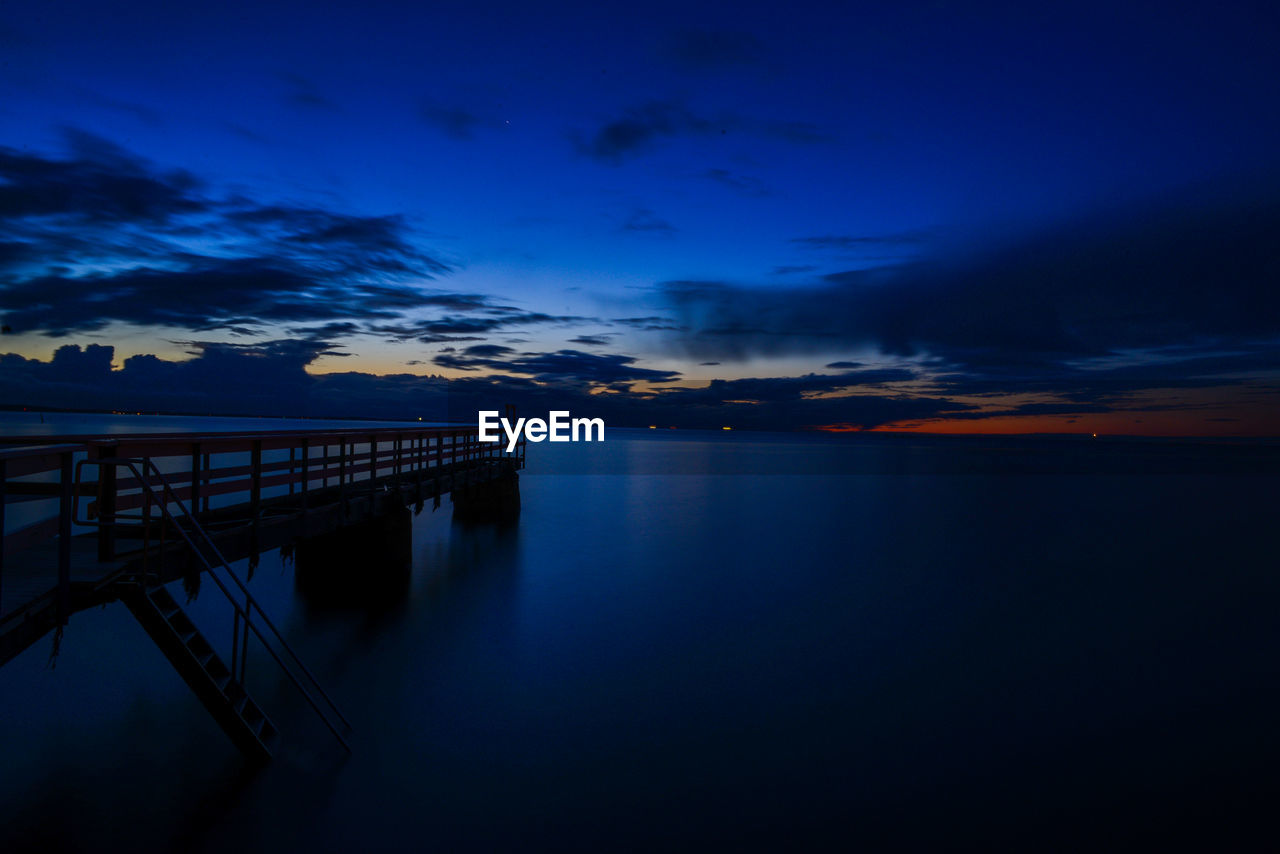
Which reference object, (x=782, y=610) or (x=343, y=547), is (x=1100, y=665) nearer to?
(x=782, y=610)

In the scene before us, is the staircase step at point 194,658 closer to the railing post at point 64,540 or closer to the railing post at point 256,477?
the railing post at point 64,540

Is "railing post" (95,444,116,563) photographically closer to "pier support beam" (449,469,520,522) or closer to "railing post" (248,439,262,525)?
"railing post" (248,439,262,525)

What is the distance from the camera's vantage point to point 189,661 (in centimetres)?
644

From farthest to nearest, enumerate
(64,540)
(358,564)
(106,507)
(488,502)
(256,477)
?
(488,502), (358,564), (256,477), (106,507), (64,540)

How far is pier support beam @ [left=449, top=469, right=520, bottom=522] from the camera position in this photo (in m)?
28.1

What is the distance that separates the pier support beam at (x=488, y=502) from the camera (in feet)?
92.1

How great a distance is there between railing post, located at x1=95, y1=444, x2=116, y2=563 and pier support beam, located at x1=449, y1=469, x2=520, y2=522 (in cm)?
2088

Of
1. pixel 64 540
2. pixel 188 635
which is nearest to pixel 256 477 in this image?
pixel 188 635

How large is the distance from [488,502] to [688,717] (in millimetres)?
19616

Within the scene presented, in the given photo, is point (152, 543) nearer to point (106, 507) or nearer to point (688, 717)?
point (106, 507)

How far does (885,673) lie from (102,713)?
12.6m

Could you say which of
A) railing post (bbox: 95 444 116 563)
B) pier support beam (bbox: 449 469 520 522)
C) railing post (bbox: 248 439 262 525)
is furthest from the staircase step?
pier support beam (bbox: 449 469 520 522)

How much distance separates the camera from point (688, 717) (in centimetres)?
1036

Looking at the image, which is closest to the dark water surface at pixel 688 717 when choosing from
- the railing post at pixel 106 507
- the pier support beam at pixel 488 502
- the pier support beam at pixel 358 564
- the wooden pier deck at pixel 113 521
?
the pier support beam at pixel 358 564
